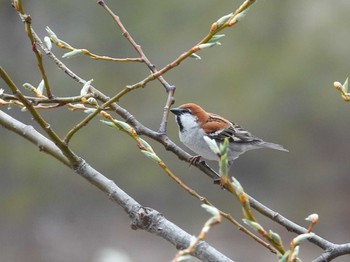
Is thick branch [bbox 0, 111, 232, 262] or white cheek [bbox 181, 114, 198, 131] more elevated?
white cheek [bbox 181, 114, 198, 131]

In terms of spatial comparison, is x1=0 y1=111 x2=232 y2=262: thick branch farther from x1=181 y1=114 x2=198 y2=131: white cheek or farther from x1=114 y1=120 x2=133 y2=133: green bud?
x1=181 y1=114 x2=198 y2=131: white cheek

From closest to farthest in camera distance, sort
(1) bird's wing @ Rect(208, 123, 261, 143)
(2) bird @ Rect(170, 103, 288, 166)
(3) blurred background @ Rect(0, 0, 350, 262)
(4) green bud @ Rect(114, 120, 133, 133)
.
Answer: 1. (4) green bud @ Rect(114, 120, 133, 133)
2. (2) bird @ Rect(170, 103, 288, 166)
3. (1) bird's wing @ Rect(208, 123, 261, 143)
4. (3) blurred background @ Rect(0, 0, 350, 262)

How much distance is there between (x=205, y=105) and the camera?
7941mm

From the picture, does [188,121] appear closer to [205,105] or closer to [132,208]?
[132,208]

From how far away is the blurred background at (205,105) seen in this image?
809 centimetres

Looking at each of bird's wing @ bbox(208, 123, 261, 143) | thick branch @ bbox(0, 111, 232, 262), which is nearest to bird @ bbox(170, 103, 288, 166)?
bird's wing @ bbox(208, 123, 261, 143)

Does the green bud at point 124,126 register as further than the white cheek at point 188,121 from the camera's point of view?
No

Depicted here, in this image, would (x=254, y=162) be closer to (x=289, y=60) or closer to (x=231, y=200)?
(x=231, y=200)

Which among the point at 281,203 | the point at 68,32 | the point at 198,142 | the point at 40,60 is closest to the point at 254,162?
the point at 281,203

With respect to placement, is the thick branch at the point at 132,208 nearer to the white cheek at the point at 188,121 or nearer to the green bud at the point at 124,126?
the green bud at the point at 124,126

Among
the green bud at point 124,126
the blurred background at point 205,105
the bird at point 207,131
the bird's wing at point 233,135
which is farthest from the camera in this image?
the blurred background at point 205,105

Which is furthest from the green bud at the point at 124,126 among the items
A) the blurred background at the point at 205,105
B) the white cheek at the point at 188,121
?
the blurred background at the point at 205,105

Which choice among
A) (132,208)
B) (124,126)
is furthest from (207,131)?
(124,126)

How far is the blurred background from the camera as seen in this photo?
26.6 ft
